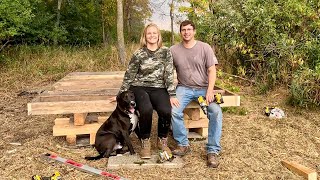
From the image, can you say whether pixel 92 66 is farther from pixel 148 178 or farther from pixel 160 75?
pixel 148 178

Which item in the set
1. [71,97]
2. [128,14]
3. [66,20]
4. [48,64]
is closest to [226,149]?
[71,97]

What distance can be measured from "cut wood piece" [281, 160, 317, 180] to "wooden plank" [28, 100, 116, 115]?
6.29 feet

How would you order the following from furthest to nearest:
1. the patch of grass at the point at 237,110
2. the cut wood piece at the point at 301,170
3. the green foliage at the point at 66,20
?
the green foliage at the point at 66,20
the patch of grass at the point at 237,110
the cut wood piece at the point at 301,170

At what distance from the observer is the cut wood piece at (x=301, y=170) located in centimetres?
314

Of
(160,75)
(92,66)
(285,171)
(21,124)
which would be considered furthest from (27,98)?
(285,171)

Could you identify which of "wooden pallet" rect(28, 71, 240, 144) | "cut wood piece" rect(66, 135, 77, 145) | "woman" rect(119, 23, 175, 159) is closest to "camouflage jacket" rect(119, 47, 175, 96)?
"woman" rect(119, 23, 175, 159)

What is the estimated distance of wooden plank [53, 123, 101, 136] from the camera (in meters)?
3.90

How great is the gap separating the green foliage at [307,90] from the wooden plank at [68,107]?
3.12 metres

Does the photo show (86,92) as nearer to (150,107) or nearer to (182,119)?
(150,107)

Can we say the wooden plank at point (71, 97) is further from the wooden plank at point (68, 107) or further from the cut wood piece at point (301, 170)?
the cut wood piece at point (301, 170)

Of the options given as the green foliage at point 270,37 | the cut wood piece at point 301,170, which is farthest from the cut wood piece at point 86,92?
the green foliage at point 270,37

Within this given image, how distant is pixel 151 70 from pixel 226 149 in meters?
1.24

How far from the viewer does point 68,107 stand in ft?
12.3

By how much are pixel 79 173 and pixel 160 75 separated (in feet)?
4.24
